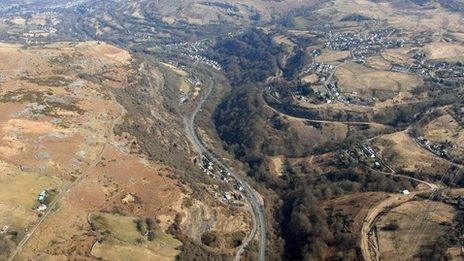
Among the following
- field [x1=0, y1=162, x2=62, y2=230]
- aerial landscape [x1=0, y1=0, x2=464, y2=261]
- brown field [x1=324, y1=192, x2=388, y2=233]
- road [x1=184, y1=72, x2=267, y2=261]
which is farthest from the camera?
road [x1=184, y1=72, x2=267, y2=261]

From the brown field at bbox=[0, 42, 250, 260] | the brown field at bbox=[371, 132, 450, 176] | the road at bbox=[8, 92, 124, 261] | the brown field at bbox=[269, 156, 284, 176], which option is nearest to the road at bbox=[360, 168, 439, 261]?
the brown field at bbox=[371, 132, 450, 176]

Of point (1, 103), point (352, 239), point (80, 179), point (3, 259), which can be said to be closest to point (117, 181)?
point (80, 179)

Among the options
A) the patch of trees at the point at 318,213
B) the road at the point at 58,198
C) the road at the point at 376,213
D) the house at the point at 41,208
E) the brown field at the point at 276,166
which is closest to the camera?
the road at the point at 58,198

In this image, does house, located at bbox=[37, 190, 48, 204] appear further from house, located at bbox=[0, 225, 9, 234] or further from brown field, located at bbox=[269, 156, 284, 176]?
brown field, located at bbox=[269, 156, 284, 176]

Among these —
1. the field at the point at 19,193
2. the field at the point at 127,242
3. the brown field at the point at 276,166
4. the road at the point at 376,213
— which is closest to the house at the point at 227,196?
the field at the point at 127,242

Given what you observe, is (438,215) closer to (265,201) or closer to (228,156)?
(265,201)

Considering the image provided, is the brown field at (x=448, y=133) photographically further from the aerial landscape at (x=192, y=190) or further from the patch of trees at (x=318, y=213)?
the patch of trees at (x=318, y=213)

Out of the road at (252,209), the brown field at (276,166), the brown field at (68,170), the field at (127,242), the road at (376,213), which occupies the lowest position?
the brown field at (276,166)
